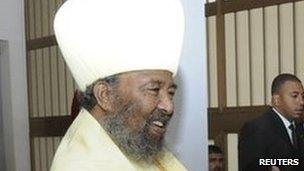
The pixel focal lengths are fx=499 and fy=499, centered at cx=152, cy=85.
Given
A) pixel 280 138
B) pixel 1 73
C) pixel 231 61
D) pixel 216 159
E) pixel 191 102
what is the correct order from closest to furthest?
pixel 191 102 < pixel 280 138 < pixel 216 159 < pixel 231 61 < pixel 1 73

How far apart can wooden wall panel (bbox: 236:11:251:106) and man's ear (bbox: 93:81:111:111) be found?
763mm

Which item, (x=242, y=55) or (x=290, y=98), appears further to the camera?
(x=242, y=55)

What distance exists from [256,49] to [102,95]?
833mm

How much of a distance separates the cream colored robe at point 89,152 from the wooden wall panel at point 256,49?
76 cm

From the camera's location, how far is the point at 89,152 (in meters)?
0.83

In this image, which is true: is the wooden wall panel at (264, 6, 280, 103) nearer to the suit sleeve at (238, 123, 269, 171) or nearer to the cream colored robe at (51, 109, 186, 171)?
the suit sleeve at (238, 123, 269, 171)

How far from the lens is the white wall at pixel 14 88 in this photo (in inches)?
118

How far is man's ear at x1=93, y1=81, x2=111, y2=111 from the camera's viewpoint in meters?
0.88

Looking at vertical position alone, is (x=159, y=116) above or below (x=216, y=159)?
above

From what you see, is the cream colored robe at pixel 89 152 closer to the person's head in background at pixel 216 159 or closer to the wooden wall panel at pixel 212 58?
the person's head in background at pixel 216 159

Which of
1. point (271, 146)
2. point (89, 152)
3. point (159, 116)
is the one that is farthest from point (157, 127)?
point (271, 146)

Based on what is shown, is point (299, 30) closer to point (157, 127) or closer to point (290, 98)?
point (290, 98)

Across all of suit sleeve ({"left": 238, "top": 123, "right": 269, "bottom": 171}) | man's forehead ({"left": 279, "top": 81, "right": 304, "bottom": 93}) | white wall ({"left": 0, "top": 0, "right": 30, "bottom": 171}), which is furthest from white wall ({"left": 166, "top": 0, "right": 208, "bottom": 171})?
white wall ({"left": 0, "top": 0, "right": 30, "bottom": 171})

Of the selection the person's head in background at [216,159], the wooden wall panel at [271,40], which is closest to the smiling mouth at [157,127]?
the person's head in background at [216,159]
